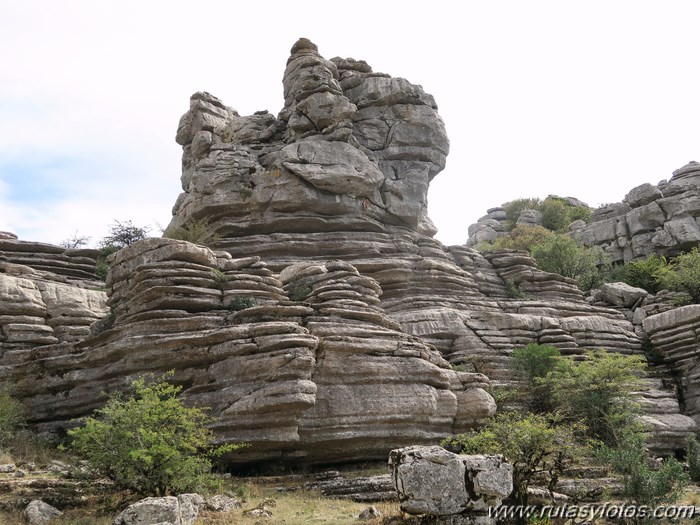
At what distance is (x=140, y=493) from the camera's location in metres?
17.8

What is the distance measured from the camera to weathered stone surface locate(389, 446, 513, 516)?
16.0 m

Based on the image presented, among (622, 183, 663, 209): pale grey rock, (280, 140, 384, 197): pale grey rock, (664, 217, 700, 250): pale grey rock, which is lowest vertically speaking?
(664, 217, 700, 250): pale grey rock

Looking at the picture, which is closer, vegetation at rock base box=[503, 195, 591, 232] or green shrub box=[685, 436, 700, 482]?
green shrub box=[685, 436, 700, 482]

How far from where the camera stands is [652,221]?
61438 millimetres

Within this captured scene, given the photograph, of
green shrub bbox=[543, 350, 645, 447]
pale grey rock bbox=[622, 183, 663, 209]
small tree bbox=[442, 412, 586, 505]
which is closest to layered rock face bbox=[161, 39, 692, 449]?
green shrub bbox=[543, 350, 645, 447]

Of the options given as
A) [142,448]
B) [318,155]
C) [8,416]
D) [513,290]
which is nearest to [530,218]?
[513,290]

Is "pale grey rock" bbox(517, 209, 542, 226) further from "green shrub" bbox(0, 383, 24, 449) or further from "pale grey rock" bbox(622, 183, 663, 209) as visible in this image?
"green shrub" bbox(0, 383, 24, 449)

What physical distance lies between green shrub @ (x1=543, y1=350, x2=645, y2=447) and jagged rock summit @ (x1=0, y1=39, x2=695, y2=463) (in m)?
3.35

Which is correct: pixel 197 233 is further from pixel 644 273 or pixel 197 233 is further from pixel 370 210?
pixel 644 273

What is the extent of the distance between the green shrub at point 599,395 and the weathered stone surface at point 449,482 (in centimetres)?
1517

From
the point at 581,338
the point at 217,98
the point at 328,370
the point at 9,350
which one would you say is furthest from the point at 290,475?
the point at 217,98

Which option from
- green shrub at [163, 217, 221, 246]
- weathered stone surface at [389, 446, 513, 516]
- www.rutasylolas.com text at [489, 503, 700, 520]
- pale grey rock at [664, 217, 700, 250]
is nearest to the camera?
weathered stone surface at [389, 446, 513, 516]

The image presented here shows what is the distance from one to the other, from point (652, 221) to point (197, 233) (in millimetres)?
45079

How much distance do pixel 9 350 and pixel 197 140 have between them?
2686cm
